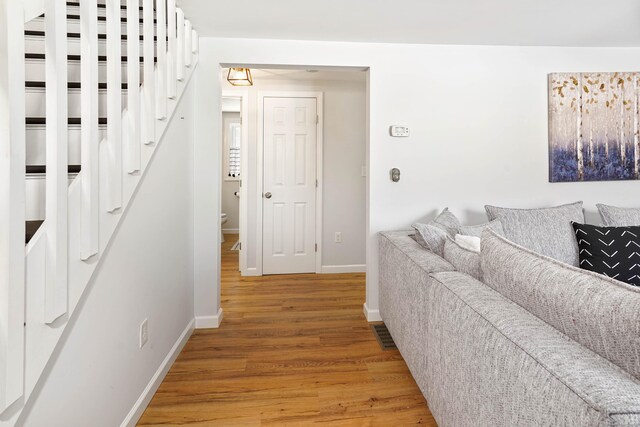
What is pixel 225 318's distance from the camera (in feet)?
8.84

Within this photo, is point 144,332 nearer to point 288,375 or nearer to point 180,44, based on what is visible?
point 288,375

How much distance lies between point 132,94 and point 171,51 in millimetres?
599

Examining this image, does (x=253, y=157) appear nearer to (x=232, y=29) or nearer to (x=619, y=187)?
(x=232, y=29)

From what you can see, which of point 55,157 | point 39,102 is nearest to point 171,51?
point 39,102

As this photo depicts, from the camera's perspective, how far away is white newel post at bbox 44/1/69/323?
0.93 metres

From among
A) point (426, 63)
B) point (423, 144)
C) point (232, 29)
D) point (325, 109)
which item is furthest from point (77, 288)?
point (325, 109)

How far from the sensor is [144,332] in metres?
1.65

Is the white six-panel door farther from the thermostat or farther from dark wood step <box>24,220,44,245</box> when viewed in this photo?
dark wood step <box>24,220,44,245</box>

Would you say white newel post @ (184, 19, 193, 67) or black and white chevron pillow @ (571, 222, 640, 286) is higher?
white newel post @ (184, 19, 193, 67)

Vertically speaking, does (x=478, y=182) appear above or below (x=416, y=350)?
above

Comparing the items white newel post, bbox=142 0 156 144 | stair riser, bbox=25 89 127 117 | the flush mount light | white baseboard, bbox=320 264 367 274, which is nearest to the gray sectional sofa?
white newel post, bbox=142 0 156 144

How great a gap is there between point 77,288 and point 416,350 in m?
1.47

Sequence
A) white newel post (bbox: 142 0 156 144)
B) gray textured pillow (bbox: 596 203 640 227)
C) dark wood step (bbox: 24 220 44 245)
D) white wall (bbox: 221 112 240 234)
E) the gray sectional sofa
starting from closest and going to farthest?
the gray sectional sofa → dark wood step (bbox: 24 220 44 245) → white newel post (bbox: 142 0 156 144) → gray textured pillow (bbox: 596 203 640 227) → white wall (bbox: 221 112 240 234)

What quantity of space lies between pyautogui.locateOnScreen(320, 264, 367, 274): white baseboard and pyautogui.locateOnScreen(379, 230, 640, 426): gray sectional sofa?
2300 mm
